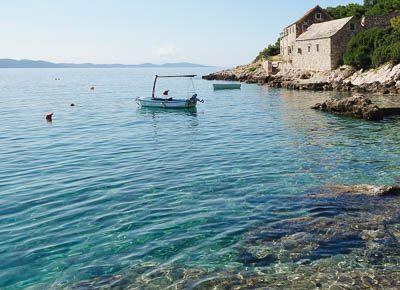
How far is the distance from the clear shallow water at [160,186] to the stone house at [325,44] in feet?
129

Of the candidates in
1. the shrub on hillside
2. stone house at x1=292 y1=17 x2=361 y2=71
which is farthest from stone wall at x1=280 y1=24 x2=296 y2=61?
the shrub on hillside

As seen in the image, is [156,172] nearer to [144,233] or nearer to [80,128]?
[144,233]

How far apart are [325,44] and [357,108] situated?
40619 millimetres

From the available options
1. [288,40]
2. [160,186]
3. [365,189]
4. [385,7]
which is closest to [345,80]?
[385,7]

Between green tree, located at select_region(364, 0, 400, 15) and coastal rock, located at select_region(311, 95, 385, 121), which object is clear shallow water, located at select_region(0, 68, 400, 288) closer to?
coastal rock, located at select_region(311, 95, 385, 121)

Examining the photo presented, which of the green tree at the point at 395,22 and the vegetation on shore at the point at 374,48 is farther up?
the green tree at the point at 395,22

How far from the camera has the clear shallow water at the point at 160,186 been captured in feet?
39.9

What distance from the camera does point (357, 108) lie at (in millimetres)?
37281

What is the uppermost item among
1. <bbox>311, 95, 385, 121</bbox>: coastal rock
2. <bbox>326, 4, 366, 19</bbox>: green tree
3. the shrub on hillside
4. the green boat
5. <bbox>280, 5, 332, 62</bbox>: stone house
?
<bbox>326, 4, 366, 19</bbox>: green tree

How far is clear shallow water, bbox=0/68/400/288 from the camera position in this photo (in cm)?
1216

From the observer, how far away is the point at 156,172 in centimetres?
2117

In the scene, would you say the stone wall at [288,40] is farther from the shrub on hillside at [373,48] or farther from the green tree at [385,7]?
the shrub on hillside at [373,48]

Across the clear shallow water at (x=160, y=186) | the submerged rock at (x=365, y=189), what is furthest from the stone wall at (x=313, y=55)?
the submerged rock at (x=365, y=189)

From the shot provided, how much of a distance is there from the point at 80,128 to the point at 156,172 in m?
18.7
